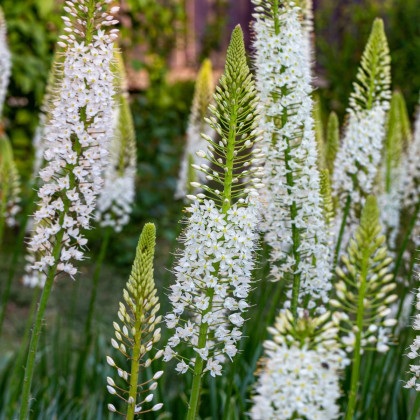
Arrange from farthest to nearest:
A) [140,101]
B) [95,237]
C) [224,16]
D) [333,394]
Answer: [224,16], [140,101], [95,237], [333,394]

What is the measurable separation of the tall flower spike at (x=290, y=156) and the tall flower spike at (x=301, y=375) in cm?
126

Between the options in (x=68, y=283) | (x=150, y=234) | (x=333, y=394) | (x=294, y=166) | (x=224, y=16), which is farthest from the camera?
(x=224, y=16)

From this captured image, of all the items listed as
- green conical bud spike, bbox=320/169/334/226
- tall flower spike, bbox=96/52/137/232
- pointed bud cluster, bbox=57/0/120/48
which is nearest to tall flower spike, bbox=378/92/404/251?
green conical bud spike, bbox=320/169/334/226

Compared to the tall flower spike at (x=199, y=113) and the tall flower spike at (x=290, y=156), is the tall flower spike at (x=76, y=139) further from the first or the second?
the tall flower spike at (x=199, y=113)

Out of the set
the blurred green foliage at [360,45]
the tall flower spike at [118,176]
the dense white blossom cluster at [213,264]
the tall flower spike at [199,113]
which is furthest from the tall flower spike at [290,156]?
the blurred green foliage at [360,45]

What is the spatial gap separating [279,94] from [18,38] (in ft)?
23.6

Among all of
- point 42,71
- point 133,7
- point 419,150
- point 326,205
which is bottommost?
point 326,205

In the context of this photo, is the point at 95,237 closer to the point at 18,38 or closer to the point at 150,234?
the point at 18,38

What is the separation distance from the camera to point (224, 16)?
1405 centimetres

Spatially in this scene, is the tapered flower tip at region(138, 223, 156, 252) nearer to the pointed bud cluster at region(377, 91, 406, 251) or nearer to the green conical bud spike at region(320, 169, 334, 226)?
the green conical bud spike at region(320, 169, 334, 226)

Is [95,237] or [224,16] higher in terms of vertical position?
[224,16]

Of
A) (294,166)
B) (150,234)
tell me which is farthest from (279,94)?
(150,234)

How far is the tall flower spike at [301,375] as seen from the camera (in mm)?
2113

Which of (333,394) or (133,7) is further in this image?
(133,7)
